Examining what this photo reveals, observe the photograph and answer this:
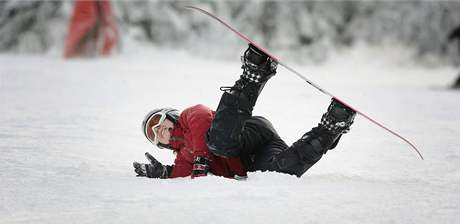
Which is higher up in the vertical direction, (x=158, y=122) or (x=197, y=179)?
(x=158, y=122)

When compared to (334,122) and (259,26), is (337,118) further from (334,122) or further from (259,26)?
(259,26)

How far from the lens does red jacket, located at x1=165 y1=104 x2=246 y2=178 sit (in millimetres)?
2342

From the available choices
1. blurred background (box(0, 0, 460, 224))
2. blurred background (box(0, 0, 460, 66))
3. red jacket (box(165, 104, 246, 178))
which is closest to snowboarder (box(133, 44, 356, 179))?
red jacket (box(165, 104, 246, 178))

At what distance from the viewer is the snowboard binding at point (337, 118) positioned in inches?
89.0

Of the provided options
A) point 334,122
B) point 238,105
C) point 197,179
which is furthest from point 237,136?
point 334,122

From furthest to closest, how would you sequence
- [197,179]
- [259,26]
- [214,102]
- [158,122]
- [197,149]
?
[259,26]
[214,102]
[158,122]
[197,149]
[197,179]

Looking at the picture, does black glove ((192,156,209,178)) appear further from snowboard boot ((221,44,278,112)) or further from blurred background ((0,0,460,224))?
snowboard boot ((221,44,278,112))

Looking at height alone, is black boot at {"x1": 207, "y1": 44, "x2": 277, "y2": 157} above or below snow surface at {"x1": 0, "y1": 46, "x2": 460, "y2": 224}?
above

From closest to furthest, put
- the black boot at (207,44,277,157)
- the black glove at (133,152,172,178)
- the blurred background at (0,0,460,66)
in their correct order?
the black boot at (207,44,277,157)
the black glove at (133,152,172,178)
the blurred background at (0,0,460,66)

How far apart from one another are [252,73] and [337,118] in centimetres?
37

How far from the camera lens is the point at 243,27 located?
37.8 ft

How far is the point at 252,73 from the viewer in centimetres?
228

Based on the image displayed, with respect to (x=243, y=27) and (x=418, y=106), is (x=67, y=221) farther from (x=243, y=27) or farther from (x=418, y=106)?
(x=243, y=27)

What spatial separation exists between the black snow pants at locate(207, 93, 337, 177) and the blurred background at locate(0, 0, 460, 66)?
7308 millimetres
